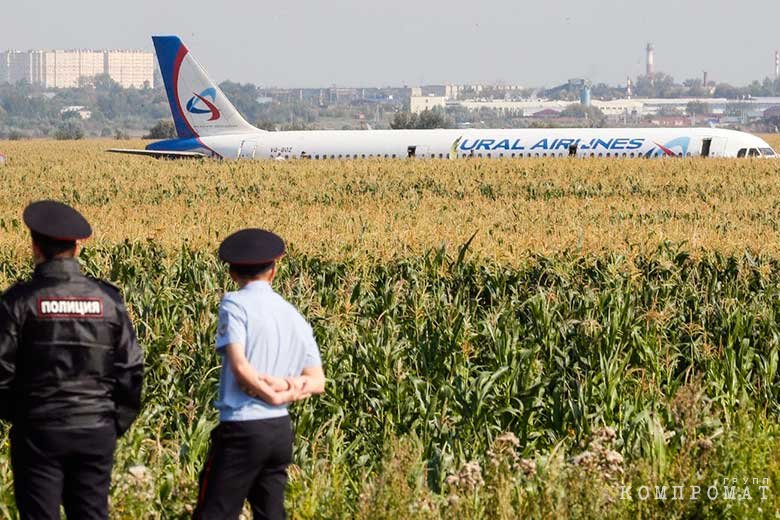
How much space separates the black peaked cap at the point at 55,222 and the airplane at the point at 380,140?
166ft

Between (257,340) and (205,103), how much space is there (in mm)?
59345

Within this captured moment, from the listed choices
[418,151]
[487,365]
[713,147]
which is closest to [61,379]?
[487,365]

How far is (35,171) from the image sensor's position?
167ft

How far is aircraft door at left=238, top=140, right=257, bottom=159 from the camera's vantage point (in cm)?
6394

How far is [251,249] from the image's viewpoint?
8695mm

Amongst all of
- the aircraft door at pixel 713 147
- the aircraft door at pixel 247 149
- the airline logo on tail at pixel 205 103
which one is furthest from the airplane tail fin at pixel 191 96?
the aircraft door at pixel 713 147

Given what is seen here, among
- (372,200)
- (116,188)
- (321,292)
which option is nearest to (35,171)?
(116,188)

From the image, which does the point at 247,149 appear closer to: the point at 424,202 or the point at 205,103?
the point at 205,103

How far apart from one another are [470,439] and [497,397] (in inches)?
31.4

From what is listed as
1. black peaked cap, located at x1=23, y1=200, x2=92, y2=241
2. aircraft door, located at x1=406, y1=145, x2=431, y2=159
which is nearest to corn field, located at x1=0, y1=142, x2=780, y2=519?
black peaked cap, located at x1=23, y1=200, x2=92, y2=241

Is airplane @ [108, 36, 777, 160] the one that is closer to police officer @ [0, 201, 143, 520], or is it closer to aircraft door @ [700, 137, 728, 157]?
aircraft door @ [700, 137, 728, 157]

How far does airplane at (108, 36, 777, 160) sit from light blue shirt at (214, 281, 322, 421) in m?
50.3

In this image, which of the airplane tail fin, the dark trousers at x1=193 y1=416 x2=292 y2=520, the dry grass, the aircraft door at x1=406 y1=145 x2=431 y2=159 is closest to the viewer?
the dark trousers at x1=193 y1=416 x2=292 y2=520

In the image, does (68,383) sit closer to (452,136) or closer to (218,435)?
(218,435)
